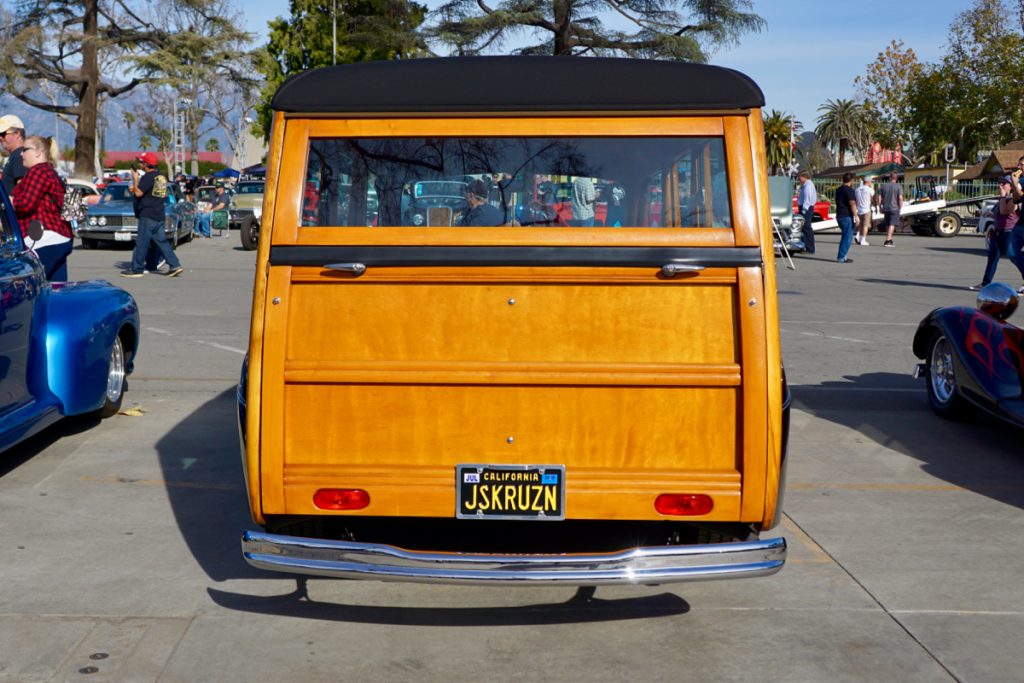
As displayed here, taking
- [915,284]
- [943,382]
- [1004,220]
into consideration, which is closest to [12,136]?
[943,382]

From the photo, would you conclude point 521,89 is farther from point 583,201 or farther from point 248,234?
point 248,234

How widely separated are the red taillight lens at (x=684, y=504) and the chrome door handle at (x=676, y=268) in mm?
816

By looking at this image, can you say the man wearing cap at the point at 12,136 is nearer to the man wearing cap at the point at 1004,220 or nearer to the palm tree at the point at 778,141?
the man wearing cap at the point at 1004,220

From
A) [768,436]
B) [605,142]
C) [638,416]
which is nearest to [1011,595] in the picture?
[768,436]

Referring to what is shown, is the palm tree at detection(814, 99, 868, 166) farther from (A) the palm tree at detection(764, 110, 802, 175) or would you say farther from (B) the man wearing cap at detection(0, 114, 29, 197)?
(B) the man wearing cap at detection(0, 114, 29, 197)

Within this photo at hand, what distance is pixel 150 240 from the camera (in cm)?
1845

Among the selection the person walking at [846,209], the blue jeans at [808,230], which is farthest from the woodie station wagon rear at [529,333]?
the blue jeans at [808,230]

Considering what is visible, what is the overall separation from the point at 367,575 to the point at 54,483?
3.23 meters

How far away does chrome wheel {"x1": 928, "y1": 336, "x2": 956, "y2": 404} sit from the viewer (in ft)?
27.9

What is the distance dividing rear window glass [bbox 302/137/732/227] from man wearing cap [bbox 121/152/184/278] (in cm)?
1365

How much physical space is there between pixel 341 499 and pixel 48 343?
3.38 m

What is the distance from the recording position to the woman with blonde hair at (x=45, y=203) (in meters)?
8.68

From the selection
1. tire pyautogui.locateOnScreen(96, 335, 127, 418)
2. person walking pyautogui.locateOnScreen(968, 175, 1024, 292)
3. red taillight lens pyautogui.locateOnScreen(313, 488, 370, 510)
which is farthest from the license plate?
person walking pyautogui.locateOnScreen(968, 175, 1024, 292)

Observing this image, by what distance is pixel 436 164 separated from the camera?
4.47 metres
